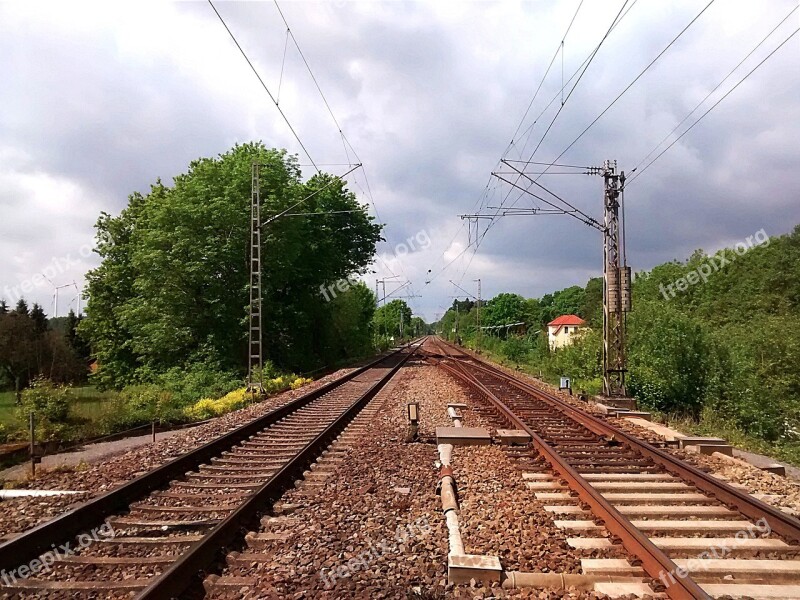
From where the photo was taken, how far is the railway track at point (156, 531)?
414 centimetres

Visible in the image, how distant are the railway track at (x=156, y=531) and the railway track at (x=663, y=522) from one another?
298cm

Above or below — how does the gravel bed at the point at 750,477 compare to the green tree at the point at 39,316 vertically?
below

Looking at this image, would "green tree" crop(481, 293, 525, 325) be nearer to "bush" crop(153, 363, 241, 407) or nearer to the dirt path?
"bush" crop(153, 363, 241, 407)

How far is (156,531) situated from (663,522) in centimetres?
477

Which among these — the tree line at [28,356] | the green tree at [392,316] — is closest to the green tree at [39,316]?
the tree line at [28,356]

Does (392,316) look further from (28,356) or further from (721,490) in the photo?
(721,490)

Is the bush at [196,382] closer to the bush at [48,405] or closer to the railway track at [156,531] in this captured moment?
the bush at [48,405]

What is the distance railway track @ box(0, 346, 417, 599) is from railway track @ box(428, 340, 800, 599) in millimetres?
2983

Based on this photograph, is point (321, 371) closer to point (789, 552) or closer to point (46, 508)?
point (46, 508)

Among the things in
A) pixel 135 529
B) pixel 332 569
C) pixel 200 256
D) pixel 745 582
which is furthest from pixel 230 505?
pixel 200 256

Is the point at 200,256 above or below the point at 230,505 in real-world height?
above

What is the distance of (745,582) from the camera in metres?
4.16

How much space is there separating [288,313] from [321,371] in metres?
4.50

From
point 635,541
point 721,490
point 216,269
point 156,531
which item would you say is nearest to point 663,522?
point 635,541
